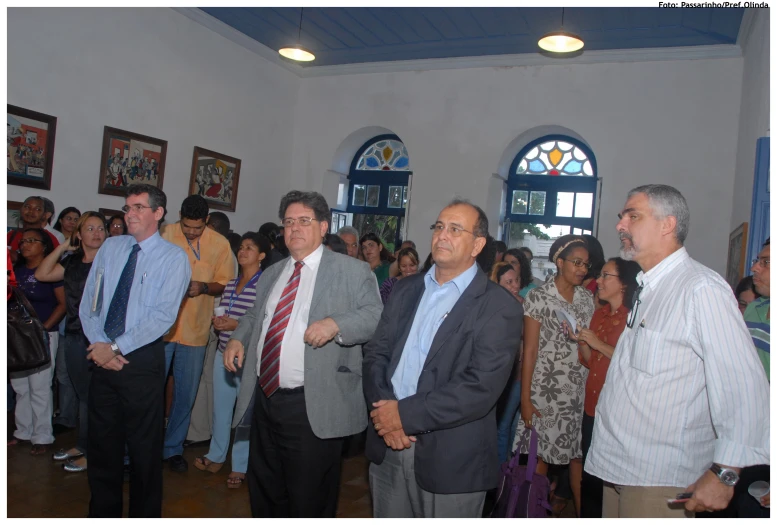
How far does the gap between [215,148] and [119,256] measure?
5415 millimetres

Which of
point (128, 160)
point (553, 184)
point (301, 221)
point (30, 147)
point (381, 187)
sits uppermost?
point (553, 184)

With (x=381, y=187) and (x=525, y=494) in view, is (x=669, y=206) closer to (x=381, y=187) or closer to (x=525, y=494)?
(x=525, y=494)

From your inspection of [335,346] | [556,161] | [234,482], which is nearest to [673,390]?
[335,346]

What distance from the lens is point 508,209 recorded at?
919 centimetres

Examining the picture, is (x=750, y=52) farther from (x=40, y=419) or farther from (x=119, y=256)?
(x=40, y=419)

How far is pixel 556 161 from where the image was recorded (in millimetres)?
8898

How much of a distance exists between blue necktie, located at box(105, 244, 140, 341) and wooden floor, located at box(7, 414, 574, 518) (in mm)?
1120

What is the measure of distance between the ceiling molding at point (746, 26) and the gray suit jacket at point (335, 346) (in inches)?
216

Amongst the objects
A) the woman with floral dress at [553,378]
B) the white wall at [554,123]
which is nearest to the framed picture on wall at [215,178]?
the white wall at [554,123]

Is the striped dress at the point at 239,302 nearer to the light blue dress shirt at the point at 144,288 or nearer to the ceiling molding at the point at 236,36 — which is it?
the light blue dress shirt at the point at 144,288

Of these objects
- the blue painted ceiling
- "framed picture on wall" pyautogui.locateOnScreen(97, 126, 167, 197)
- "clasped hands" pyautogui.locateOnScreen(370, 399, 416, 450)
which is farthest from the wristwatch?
"framed picture on wall" pyautogui.locateOnScreen(97, 126, 167, 197)

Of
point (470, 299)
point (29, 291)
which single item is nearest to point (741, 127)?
point (470, 299)

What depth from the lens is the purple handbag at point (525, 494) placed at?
2.94 meters

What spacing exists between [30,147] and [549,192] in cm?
630
